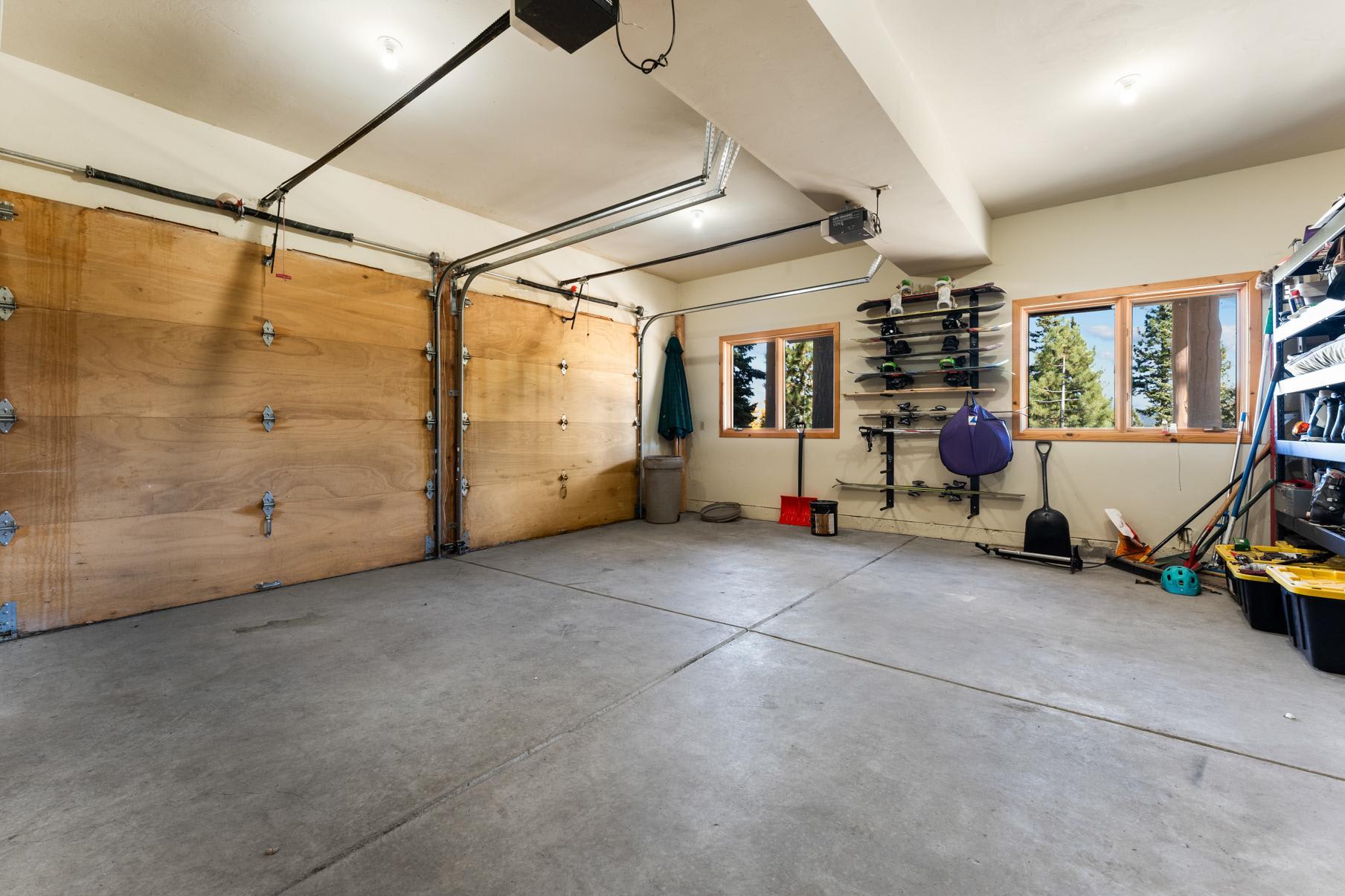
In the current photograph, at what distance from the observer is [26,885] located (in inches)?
49.8

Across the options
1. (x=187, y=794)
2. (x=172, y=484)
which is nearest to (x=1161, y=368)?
(x=187, y=794)

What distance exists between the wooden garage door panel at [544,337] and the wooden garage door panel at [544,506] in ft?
4.02

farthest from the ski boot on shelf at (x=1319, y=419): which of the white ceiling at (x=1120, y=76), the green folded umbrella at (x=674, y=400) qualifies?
the green folded umbrella at (x=674, y=400)

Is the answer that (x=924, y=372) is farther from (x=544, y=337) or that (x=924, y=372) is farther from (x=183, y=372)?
(x=183, y=372)

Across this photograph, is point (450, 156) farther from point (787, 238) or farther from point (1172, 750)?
point (1172, 750)

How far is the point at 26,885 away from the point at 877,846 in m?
2.05

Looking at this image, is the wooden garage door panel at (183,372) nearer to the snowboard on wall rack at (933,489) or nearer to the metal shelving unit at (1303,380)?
the snowboard on wall rack at (933,489)

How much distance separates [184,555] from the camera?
3.37m

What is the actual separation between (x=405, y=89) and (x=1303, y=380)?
553 cm

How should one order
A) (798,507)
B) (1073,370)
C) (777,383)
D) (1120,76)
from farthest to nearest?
(777,383) < (798,507) < (1073,370) < (1120,76)

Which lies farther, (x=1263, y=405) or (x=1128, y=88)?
(x=1263, y=405)

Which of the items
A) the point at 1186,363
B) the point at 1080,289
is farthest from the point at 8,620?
the point at 1186,363

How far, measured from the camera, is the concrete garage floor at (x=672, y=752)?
1.33m

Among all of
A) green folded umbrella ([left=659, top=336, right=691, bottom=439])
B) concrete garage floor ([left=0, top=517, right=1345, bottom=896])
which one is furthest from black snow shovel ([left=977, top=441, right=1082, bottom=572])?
green folded umbrella ([left=659, top=336, right=691, bottom=439])
